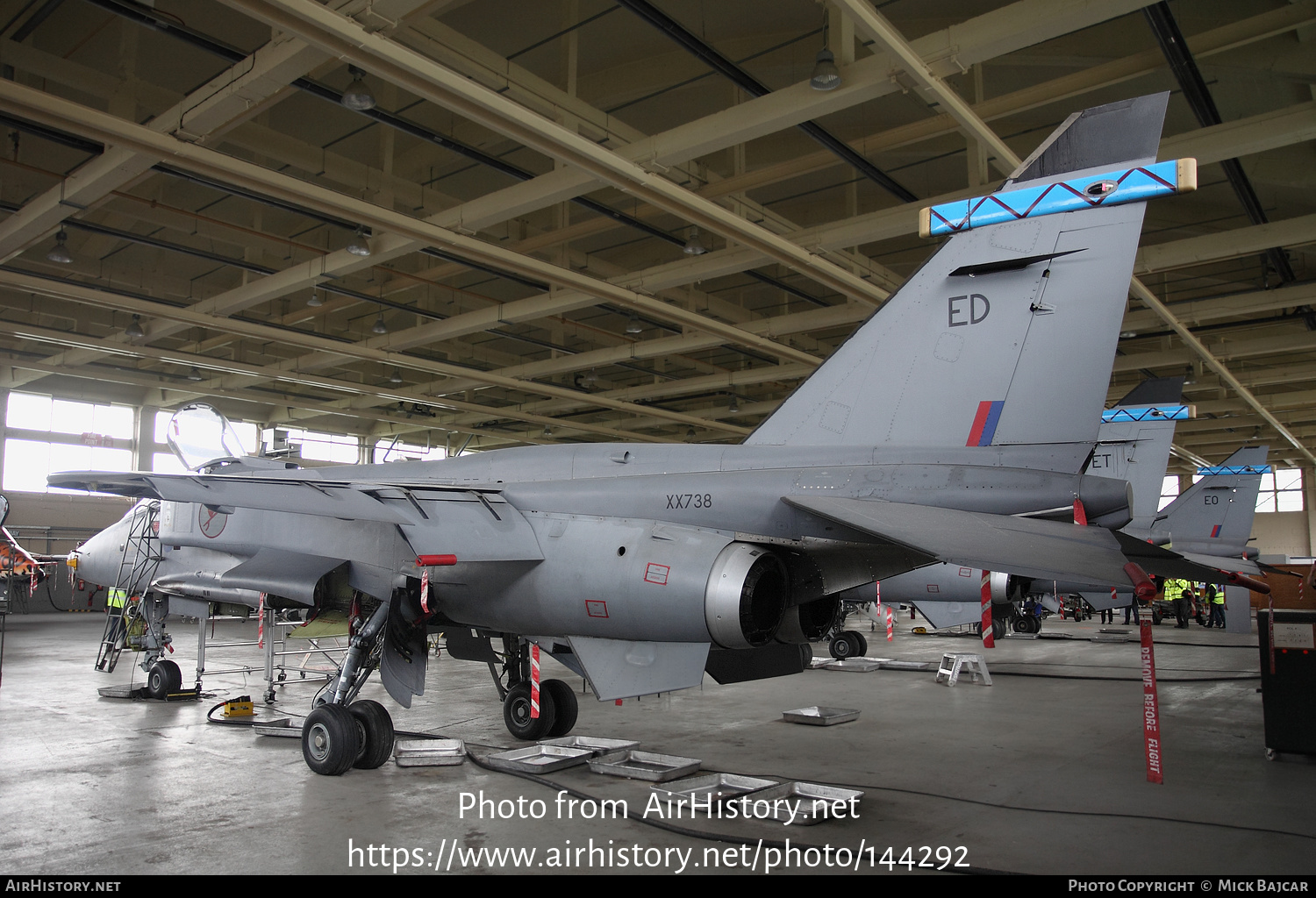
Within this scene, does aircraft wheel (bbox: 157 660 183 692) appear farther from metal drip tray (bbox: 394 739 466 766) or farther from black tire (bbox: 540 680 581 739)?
black tire (bbox: 540 680 581 739)

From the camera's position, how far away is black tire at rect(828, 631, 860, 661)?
15773 millimetres

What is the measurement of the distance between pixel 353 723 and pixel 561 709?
2160 mm

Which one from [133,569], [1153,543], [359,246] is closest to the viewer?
[133,569]

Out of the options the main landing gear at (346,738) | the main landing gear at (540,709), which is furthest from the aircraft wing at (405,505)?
the main landing gear at (540,709)

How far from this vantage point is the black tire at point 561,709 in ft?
26.7

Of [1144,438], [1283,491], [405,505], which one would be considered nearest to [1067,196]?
[405,505]

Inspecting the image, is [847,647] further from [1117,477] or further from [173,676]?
[173,676]

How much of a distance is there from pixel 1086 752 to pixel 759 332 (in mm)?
11924

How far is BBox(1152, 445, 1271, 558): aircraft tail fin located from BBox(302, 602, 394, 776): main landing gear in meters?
16.7

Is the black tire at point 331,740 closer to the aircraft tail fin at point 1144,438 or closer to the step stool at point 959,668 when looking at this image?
the step stool at point 959,668

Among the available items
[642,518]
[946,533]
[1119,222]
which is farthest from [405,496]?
[1119,222]

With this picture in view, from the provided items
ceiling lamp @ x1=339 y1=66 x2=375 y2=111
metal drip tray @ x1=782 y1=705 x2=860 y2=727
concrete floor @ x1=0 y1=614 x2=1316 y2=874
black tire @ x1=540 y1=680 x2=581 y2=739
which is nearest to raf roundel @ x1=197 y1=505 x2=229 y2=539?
concrete floor @ x1=0 y1=614 x2=1316 y2=874

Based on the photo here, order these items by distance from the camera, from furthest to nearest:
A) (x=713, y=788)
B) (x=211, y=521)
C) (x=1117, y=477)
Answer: (x=1117, y=477)
(x=211, y=521)
(x=713, y=788)

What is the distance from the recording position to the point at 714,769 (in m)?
6.76
